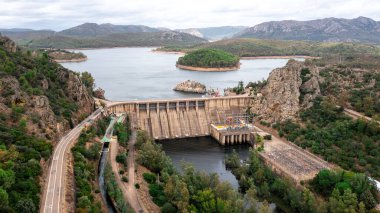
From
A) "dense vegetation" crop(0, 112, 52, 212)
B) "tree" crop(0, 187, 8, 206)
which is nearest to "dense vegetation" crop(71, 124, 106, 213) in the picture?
"dense vegetation" crop(0, 112, 52, 212)

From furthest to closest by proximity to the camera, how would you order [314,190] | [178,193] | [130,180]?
1. [314,190]
2. [130,180]
3. [178,193]

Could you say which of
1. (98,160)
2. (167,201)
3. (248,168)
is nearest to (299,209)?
(248,168)

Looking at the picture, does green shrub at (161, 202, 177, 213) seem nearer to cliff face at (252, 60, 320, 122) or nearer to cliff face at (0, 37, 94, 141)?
cliff face at (0, 37, 94, 141)

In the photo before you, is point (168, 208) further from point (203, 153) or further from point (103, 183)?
point (203, 153)

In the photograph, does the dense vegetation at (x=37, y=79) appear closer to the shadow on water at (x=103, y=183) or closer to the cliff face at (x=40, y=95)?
the cliff face at (x=40, y=95)

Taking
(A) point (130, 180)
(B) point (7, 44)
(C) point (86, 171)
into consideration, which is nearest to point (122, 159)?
(A) point (130, 180)

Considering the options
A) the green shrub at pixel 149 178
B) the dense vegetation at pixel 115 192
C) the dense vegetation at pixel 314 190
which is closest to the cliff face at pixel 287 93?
the dense vegetation at pixel 314 190

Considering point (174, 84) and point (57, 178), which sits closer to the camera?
point (57, 178)
